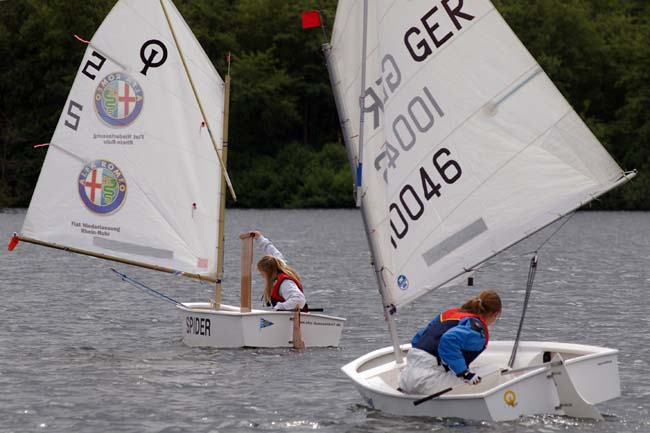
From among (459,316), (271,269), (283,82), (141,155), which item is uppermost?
(283,82)

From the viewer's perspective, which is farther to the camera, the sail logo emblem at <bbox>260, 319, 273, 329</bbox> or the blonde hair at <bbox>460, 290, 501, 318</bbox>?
the sail logo emblem at <bbox>260, 319, 273, 329</bbox>

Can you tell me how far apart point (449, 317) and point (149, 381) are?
489cm

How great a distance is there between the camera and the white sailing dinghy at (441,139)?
13000 mm

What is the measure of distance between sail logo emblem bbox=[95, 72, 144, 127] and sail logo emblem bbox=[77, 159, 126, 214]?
26.4 inches

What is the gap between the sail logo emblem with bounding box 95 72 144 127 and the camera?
20141mm

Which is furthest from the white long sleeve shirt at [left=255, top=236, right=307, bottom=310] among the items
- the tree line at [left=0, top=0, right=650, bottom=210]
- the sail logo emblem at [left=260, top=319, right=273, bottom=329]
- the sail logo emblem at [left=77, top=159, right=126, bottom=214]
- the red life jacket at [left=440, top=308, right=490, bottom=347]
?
the tree line at [left=0, top=0, right=650, bottom=210]

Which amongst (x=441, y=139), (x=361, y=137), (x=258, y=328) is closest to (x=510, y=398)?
(x=441, y=139)

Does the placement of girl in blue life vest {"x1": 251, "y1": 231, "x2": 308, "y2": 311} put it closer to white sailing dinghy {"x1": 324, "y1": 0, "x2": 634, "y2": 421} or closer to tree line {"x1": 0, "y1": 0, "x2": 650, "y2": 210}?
white sailing dinghy {"x1": 324, "y1": 0, "x2": 634, "y2": 421}

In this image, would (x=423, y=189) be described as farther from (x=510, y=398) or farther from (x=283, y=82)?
(x=283, y=82)

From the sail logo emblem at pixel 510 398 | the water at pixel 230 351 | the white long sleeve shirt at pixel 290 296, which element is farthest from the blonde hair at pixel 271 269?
the sail logo emblem at pixel 510 398

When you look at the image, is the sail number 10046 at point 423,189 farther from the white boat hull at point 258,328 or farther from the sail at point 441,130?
the white boat hull at point 258,328

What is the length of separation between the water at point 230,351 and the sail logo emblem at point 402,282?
128cm

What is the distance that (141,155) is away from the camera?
20234 millimetres

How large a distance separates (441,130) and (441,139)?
0.09 m
